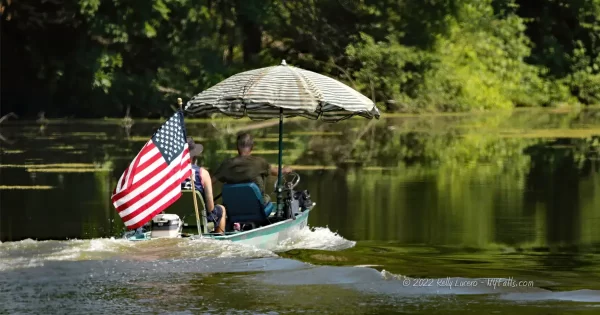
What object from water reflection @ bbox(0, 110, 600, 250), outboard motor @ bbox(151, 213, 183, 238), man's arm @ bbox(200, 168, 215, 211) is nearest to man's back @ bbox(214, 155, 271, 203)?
man's arm @ bbox(200, 168, 215, 211)

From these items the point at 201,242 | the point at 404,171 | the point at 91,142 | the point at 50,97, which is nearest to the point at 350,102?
the point at 201,242

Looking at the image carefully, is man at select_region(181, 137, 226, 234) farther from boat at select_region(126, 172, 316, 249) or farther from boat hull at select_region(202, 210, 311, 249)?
boat hull at select_region(202, 210, 311, 249)

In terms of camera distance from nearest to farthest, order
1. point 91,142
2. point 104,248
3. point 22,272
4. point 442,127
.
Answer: point 22,272, point 104,248, point 91,142, point 442,127

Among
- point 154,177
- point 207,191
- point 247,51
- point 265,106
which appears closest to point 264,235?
point 207,191

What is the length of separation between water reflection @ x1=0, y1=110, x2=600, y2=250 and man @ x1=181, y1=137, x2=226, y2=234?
1.93m

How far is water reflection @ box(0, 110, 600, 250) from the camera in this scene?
16594mm

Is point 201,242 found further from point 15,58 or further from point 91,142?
point 15,58

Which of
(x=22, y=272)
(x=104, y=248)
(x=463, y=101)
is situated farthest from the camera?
(x=463, y=101)

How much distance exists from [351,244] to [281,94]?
187cm

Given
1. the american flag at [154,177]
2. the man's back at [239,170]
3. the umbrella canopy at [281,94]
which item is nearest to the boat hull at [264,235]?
the american flag at [154,177]

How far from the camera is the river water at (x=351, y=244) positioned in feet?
37.1

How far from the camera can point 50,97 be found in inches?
1807

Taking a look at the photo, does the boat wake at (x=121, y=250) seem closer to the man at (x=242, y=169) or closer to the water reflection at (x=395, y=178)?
the man at (x=242, y=169)

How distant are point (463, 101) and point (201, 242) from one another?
118 ft
